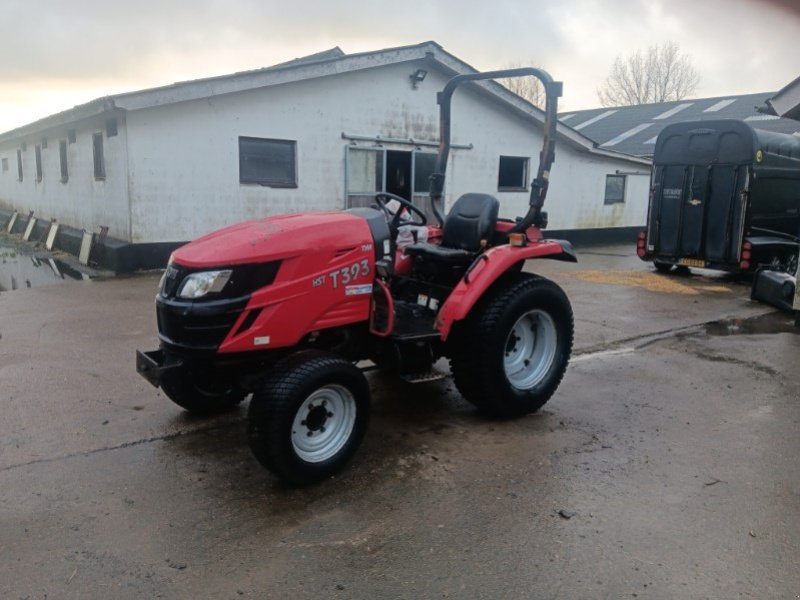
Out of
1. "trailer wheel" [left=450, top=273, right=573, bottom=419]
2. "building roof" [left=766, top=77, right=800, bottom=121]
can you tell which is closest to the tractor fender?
"trailer wheel" [left=450, top=273, right=573, bottom=419]

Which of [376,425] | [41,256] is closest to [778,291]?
[376,425]

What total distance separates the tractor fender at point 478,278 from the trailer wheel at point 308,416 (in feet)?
2.53

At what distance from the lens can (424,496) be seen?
3336 mm

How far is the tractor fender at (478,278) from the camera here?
3996 millimetres

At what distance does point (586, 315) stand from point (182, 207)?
678 centimetres

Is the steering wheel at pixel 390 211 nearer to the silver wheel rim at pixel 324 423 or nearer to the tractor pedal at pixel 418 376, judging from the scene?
the tractor pedal at pixel 418 376

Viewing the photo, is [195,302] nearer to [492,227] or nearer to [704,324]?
[492,227]

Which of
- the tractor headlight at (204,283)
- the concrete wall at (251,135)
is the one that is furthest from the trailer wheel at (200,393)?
the concrete wall at (251,135)

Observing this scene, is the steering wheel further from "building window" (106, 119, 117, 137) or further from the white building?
"building window" (106, 119, 117, 137)

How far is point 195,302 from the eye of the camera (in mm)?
3266

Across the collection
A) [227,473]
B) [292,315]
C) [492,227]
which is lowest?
[227,473]

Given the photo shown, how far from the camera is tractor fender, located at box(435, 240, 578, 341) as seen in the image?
13.1 feet

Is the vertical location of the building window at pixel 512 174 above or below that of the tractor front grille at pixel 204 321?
above

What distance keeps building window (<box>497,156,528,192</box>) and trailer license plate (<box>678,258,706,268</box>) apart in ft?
16.5
